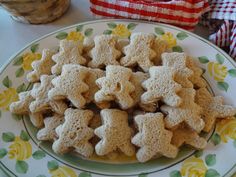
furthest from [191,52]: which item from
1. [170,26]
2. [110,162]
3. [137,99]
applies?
[110,162]

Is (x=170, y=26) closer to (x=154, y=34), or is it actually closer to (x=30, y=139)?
(x=154, y=34)

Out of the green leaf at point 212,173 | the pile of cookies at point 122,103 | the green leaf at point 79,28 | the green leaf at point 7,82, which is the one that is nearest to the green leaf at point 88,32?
the green leaf at point 79,28

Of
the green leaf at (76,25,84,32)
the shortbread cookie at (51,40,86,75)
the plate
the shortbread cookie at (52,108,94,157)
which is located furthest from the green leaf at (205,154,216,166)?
the green leaf at (76,25,84,32)

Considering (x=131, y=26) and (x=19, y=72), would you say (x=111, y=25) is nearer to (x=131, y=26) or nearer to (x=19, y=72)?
(x=131, y=26)

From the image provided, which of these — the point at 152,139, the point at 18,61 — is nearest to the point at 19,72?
the point at 18,61

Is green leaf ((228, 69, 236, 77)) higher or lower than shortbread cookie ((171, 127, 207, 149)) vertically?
higher

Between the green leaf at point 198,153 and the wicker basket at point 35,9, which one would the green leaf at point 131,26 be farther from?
the green leaf at point 198,153

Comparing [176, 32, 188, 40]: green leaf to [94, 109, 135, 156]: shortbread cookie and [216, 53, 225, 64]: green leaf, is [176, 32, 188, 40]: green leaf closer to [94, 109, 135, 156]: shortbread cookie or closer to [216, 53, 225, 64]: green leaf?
[216, 53, 225, 64]: green leaf

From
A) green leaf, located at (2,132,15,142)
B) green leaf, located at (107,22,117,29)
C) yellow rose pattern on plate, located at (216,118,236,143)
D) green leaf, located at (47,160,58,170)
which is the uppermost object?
green leaf, located at (107,22,117,29)
